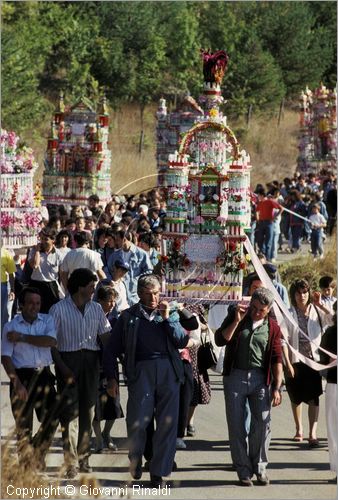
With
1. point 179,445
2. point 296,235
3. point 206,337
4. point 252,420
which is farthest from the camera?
point 296,235

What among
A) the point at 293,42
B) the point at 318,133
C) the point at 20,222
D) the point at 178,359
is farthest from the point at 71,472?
the point at 293,42

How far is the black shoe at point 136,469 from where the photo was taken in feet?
34.4

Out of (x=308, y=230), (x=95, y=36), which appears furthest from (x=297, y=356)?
(x=95, y=36)

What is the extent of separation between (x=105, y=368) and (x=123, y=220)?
9.82m

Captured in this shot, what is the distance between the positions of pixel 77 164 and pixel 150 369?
19.9 meters

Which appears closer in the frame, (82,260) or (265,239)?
(82,260)

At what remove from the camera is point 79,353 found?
35.1 ft

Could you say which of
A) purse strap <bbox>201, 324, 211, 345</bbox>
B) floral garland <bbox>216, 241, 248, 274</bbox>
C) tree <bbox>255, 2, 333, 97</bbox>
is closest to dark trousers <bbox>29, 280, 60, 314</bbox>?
floral garland <bbox>216, 241, 248, 274</bbox>

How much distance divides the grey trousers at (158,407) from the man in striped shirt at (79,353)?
417 millimetres

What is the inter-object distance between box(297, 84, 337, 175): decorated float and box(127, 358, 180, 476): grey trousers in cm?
3033

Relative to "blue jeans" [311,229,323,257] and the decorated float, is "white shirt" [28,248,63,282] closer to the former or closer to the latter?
"blue jeans" [311,229,323,257]

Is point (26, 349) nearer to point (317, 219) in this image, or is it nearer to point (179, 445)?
point (179, 445)

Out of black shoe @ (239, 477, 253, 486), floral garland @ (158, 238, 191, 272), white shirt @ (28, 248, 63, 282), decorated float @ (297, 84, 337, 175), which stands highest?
decorated float @ (297, 84, 337, 175)

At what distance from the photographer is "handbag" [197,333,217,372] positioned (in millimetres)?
12211
